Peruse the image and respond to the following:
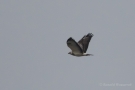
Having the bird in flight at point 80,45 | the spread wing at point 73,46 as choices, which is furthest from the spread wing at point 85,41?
the spread wing at point 73,46

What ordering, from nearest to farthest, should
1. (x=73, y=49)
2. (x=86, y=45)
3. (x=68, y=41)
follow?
(x=68, y=41), (x=73, y=49), (x=86, y=45)

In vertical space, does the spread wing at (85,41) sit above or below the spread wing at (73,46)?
above

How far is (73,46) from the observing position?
32.5 m

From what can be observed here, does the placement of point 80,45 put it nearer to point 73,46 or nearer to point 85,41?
point 85,41

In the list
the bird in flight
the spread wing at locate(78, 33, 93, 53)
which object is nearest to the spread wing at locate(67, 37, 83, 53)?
the bird in flight

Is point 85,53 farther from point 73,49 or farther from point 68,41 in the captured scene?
point 68,41

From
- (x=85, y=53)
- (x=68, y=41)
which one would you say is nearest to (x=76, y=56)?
(x=85, y=53)

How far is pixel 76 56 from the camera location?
34.8m

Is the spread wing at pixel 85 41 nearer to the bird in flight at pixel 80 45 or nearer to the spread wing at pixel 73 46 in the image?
the bird in flight at pixel 80 45

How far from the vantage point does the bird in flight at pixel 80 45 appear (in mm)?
A: 31625

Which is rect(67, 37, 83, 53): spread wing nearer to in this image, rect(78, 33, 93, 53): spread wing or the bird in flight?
the bird in flight

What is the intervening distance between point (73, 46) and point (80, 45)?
2933mm

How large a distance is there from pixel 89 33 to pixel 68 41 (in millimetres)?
5359

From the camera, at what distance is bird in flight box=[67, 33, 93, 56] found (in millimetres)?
31625
